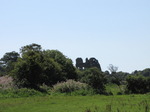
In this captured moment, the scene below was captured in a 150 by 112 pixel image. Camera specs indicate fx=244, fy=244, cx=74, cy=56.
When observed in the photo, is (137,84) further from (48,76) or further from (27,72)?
(27,72)

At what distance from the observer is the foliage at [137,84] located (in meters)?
40.2

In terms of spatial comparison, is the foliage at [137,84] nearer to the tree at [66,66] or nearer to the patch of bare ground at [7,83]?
the tree at [66,66]

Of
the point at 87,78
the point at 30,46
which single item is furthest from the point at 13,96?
the point at 30,46

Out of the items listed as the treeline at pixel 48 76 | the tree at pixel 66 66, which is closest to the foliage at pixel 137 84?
the treeline at pixel 48 76

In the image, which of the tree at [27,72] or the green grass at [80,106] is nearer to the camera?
the green grass at [80,106]

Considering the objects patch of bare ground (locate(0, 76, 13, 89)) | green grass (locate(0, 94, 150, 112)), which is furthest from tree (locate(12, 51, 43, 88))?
green grass (locate(0, 94, 150, 112))

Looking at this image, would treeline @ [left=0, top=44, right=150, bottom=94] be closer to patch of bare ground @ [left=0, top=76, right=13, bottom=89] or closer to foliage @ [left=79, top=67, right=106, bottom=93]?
foliage @ [left=79, top=67, right=106, bottom=93]

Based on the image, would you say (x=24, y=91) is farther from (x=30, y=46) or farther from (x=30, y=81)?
(x=30, y=46)

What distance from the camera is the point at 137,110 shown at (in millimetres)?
15273

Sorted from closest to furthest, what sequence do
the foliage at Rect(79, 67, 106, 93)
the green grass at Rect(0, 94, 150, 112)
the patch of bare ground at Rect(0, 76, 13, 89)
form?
the green grass at Rect(0, 94, 150, 112), the patch of bare ground at Rect(0, 76, 13, 89), the foliage at Rect(79, 67, 106, 93)

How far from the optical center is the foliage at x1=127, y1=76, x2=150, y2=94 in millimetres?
40156

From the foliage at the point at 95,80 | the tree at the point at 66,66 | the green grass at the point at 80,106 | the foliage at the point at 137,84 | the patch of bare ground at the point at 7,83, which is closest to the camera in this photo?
the green grass at the point at 80,106

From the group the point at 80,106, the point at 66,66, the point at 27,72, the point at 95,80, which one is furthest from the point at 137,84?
the point at 80,106

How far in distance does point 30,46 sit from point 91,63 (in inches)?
2270
